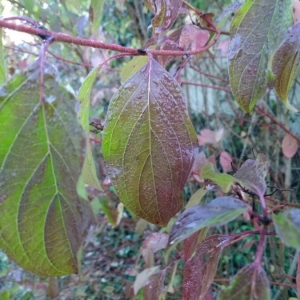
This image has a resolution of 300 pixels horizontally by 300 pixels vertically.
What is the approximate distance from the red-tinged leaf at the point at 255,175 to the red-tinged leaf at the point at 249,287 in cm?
12

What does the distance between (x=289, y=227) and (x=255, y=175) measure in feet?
0.49

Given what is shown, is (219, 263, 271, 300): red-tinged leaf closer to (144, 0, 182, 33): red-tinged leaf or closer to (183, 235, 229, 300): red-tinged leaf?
(183, 235, 229, 300): red-tinged leaf

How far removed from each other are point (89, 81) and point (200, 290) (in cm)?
36

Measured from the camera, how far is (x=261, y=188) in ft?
1.73

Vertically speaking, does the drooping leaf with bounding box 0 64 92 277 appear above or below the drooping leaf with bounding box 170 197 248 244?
above

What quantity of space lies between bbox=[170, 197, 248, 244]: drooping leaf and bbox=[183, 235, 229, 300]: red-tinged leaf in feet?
0.48

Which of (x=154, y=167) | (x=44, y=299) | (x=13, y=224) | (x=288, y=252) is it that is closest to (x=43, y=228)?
(x=13, y=224)

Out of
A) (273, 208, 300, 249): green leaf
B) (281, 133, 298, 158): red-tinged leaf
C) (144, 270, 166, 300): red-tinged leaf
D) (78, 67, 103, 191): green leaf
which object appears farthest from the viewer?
(281, 133, 298, 158): red-tinged leaf

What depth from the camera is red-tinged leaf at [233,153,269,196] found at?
522 mm

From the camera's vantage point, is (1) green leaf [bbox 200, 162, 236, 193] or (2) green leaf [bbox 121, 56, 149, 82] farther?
(2) green leaf [bbox 121, 56, 149, 82]

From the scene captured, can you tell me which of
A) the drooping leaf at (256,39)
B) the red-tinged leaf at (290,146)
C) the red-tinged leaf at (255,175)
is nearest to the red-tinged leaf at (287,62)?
the drooping leaf at (256,39)

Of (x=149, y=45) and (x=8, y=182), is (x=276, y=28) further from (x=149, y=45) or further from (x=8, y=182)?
(x=8, y=182)

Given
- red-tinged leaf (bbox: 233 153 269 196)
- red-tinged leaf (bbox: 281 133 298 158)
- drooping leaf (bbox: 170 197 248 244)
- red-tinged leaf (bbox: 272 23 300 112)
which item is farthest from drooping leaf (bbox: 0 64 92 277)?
red-tinged leaf (bbox: 281 133 298 158)

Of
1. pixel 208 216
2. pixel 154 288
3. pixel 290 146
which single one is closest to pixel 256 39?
pixel 208 216
